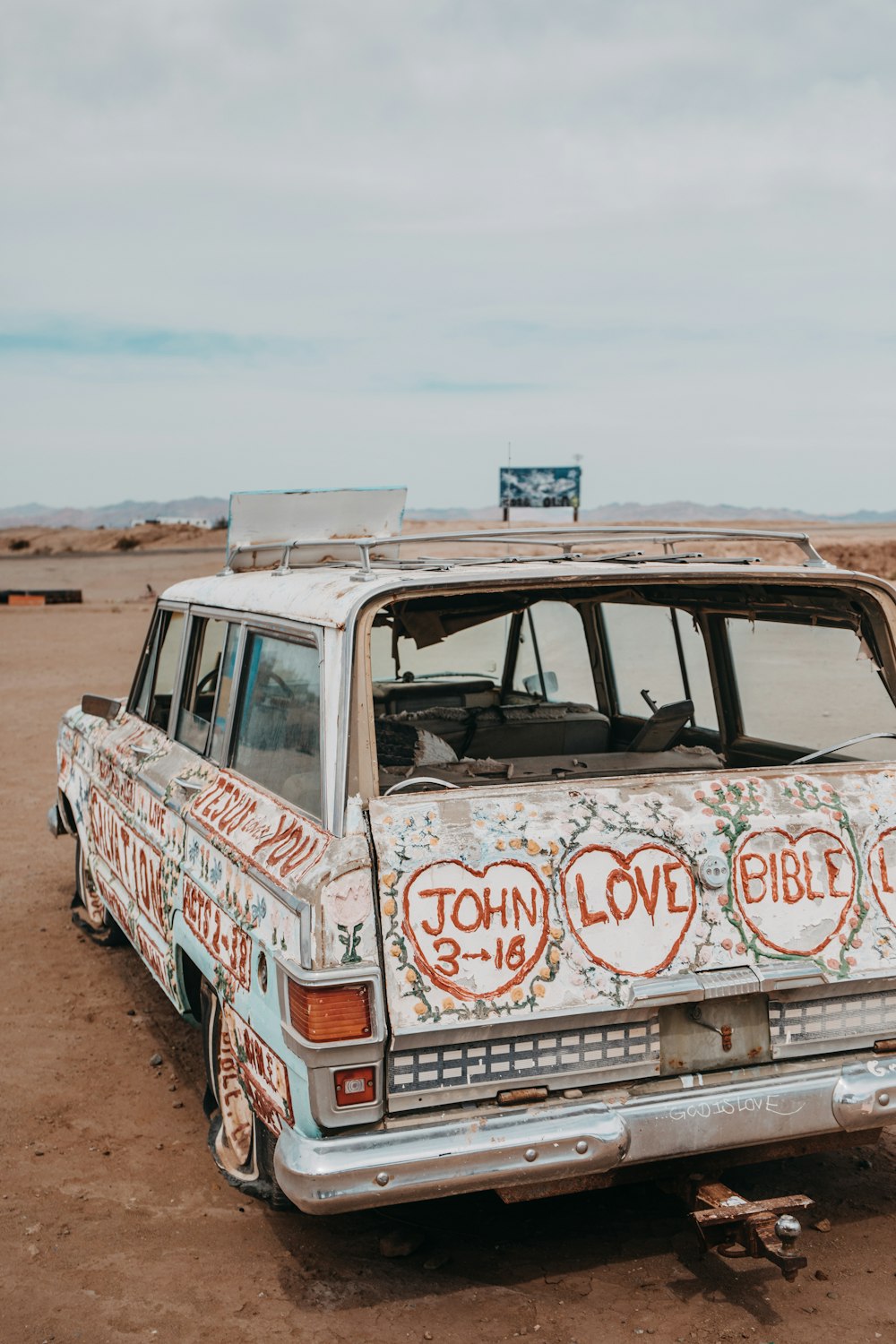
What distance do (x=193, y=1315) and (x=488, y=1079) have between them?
41.1 inches

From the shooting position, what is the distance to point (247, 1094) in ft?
11.3

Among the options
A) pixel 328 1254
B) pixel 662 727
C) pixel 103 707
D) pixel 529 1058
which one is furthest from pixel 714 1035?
pixel 103 707

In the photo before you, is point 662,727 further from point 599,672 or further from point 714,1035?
point 714,1035

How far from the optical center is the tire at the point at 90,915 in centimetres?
626

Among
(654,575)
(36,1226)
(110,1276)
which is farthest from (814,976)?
(36,1226)

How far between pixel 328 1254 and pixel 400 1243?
21cm

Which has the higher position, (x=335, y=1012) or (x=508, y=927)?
(x=508, y=927)

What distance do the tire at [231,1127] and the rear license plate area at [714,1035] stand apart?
1121 mm

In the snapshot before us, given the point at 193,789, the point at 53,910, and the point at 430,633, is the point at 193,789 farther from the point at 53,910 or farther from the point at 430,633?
the point at 53,910

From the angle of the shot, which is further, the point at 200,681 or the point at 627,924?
the point at 200,681

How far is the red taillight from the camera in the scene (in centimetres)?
285

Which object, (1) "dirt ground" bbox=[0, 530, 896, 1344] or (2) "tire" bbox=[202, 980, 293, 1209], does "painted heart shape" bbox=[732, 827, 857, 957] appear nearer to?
(1) "dirt ground" bbox=[0, 530, 896, 1344]

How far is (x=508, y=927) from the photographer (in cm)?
300

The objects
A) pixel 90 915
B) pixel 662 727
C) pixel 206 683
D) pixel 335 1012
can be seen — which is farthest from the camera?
pixel 90 915
